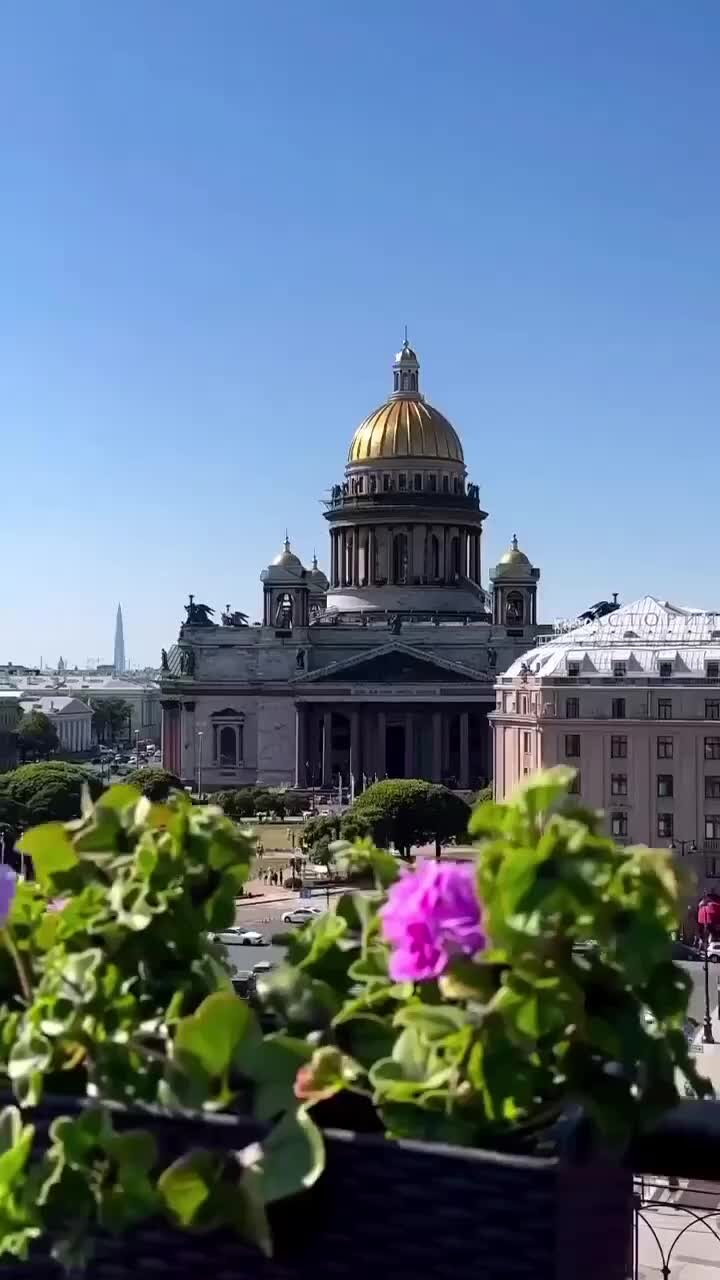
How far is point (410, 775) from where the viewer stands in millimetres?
86125

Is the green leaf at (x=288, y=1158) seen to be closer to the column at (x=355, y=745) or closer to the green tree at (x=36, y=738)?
the column at (x=355, y=745)

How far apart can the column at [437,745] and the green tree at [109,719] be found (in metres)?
98.7

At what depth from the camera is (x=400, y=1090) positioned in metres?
3.05

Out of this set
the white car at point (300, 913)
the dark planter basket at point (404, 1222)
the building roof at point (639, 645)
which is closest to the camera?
the dark planter basket at point (404, 1222)

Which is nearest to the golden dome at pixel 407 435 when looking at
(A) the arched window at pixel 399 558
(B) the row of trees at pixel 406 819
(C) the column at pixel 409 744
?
(A) the arched window at pixel 399 558

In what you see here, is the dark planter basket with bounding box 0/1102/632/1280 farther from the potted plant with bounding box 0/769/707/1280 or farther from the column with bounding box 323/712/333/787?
the column with bounding box 323/712/333/787

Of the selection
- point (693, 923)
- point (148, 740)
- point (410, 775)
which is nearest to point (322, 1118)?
point (693, 923)

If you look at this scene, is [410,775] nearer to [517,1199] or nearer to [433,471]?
[433,471]

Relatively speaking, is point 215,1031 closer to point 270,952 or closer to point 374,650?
point 270,952

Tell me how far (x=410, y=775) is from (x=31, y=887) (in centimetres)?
8275

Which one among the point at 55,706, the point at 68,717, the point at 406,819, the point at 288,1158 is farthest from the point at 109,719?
the point at 288,1158

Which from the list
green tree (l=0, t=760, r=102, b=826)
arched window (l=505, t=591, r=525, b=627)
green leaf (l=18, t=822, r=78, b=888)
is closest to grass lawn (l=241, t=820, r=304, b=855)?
green tree (l=0, t=760, r=102, b=826)

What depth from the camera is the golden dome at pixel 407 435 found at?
97.1 meters

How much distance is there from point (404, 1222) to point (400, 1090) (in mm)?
242
